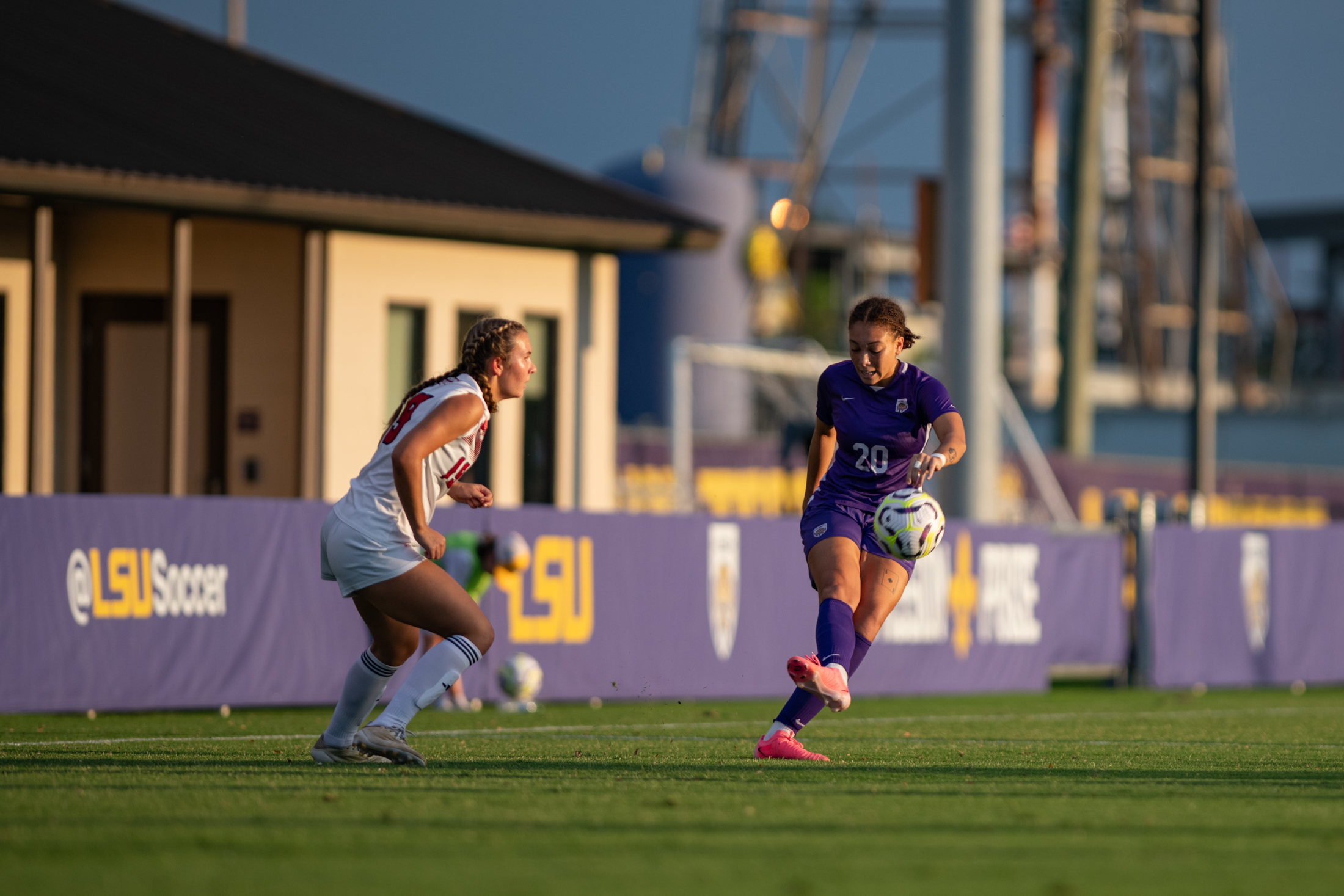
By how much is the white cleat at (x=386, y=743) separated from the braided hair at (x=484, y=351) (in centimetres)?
127

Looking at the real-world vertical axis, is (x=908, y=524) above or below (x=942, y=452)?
below

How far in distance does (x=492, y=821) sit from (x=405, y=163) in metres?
13.6

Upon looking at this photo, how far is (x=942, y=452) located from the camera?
7.46 m

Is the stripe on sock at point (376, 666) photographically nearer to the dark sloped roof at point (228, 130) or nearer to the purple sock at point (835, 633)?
the purple sock at point (835, 633)

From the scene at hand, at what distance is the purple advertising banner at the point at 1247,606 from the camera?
17.9m

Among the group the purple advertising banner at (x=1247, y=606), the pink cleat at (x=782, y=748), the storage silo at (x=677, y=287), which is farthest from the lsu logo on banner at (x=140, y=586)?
the storage silo at (x=677, y=287)

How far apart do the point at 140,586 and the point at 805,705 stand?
5581mm

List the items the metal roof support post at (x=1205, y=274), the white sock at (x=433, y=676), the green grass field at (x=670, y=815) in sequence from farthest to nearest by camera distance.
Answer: the metal roof support post at (x=1205, y=274) < the white sock at (x=433, y=676) < the green grass field at (x=670, y=815)

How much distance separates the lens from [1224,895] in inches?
184

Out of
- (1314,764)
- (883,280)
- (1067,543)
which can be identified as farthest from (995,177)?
(883,280)

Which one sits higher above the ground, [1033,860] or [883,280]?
[883,280]

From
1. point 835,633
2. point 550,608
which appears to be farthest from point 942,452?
point 550,608

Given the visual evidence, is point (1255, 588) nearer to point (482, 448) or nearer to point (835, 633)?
point (482, 448)

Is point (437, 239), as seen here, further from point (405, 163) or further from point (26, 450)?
point (26, 450)
